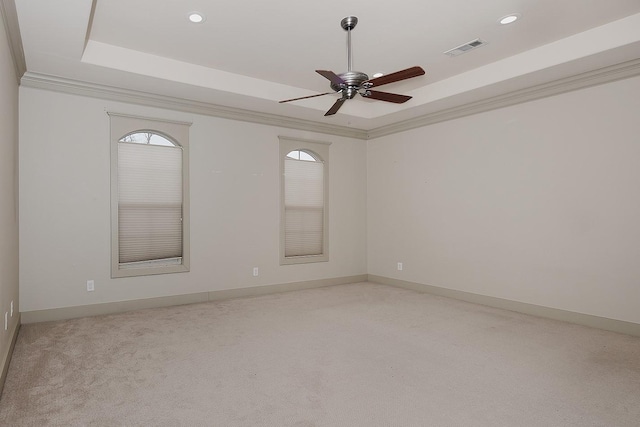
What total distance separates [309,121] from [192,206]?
7.54 ft

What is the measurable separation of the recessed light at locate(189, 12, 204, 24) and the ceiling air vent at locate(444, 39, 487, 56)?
2.54 m

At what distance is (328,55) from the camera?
4121 mm

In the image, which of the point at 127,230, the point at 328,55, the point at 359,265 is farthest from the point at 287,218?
the point at 328,55

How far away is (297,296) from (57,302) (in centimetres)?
296

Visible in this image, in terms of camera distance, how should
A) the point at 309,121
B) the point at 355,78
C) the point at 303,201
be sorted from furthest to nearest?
the point at 303,201, the point at 309,121, the point at 355,78

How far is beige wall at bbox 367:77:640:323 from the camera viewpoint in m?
3.89

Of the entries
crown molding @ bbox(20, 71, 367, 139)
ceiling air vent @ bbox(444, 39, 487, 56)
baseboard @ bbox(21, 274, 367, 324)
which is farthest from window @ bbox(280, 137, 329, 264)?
ceiling air vent @ bbox(444, 39, 487, 56)

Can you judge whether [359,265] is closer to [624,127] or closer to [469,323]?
[469,323]

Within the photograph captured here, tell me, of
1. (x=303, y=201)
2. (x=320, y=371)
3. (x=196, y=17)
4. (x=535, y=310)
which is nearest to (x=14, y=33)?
(x=196, y=17)

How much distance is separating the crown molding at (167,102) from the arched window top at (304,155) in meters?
0.37

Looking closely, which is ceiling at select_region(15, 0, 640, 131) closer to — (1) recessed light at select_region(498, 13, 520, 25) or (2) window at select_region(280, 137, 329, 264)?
(1) recessed light at select_region(498, 13, 520, 25)

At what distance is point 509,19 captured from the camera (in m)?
3.37

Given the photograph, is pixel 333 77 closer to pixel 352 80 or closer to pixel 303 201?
pixel 352 80

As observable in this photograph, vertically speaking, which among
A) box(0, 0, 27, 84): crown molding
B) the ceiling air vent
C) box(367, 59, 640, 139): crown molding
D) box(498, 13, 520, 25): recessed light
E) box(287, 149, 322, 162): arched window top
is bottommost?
box(287, 149, 322, 162): arched window top
